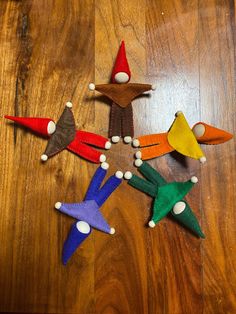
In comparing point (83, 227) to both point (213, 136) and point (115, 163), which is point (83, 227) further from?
point (213, 136)

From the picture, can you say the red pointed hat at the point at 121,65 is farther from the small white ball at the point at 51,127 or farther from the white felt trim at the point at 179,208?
the white felt trim at the point at 179,208

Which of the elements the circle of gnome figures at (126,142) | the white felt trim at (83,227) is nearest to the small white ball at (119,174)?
the circle of gnome figures at (126,142)

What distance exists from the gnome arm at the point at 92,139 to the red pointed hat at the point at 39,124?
0.18 feet

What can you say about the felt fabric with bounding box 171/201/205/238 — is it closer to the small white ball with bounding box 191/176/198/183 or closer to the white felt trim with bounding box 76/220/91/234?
the small white ball with bounding box 191/176/198/183

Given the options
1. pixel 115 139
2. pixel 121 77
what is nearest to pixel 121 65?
pixel 121 77

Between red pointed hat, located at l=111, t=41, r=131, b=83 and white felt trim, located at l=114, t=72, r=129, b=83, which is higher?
red pointed hat, located at l=111, t=41, r=131, b=83

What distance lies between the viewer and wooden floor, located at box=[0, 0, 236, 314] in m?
0.66

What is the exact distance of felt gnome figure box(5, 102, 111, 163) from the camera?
0.64m

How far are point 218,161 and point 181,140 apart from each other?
4.0 inches

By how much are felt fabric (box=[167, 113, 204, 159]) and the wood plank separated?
74 millimetres

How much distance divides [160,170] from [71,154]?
172mm

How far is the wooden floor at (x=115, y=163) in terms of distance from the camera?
0.66m

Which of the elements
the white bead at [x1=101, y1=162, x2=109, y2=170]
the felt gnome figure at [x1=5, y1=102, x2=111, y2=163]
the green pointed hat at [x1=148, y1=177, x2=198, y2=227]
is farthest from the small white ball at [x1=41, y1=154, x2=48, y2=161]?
the green pointed hat at [x1=148, y1=177, x2=198, y2=227]

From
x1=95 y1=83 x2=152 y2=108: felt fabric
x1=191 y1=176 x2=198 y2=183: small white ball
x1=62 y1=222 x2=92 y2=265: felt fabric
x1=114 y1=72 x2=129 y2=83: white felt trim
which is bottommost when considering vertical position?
x1=62 y1=222 x2=92 y2=265: felt fabric
